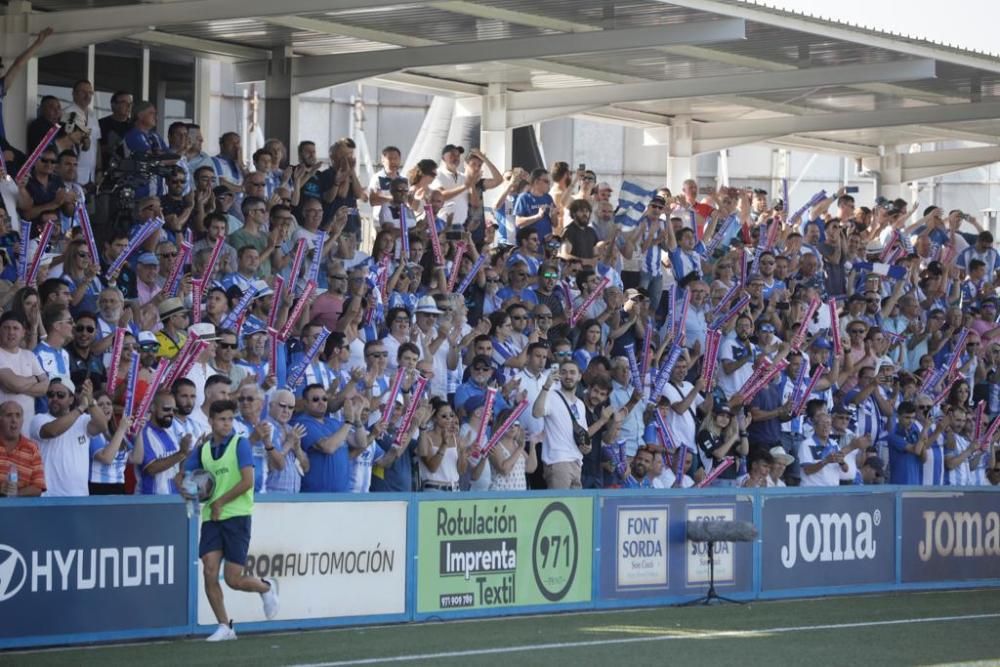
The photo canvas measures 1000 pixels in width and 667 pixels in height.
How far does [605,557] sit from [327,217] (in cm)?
501

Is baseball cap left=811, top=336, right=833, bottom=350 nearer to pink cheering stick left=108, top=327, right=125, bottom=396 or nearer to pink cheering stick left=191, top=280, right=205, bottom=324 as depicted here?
pink cheering stick left=191, top=280, right=205, bottom=324

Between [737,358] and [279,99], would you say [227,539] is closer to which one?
[737,358]

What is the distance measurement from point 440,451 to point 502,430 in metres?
0.92

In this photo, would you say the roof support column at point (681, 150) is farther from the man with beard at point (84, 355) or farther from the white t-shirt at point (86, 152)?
the man with beard at point (84, 355)

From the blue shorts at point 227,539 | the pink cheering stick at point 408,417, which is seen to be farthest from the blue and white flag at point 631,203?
the blue shorts at point 227,539

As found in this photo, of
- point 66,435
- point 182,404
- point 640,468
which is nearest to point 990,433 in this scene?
point 640,468

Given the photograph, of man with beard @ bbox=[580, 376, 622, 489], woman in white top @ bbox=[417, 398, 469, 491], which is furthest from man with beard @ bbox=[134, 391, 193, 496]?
man with beard @ bbox=[580, 376, 622, 489]

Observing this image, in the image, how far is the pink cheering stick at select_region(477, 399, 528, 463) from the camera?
17.0 meters

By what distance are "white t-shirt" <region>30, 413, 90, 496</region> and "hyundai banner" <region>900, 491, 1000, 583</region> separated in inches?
392

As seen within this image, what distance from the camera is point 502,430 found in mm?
17141

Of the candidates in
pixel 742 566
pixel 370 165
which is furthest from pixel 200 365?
pixel 370 165

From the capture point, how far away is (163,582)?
45.0ft

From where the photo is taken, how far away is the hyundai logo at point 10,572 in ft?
41.4

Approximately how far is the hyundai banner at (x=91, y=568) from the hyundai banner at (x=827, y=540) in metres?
7.12
